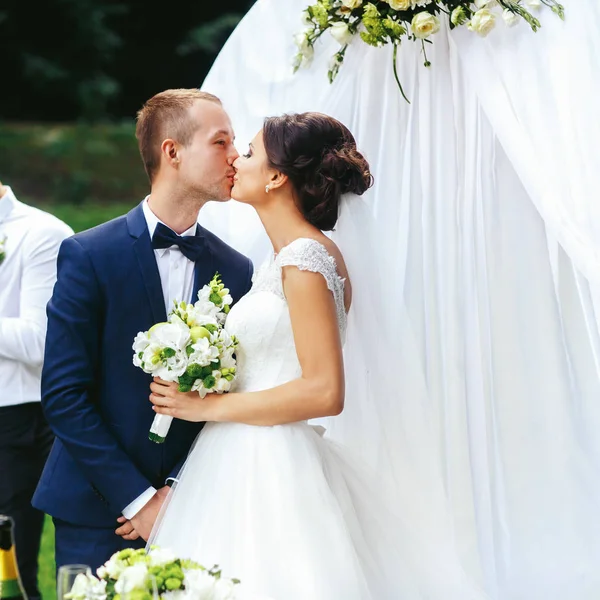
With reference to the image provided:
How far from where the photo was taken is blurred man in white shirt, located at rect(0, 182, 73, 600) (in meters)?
4.04

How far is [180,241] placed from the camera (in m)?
3.19

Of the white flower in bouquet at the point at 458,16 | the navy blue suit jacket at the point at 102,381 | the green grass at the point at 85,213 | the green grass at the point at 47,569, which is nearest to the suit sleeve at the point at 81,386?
the navy blue suit jacket at the point at 102,381

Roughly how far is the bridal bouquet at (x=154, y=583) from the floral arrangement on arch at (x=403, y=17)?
1996mm

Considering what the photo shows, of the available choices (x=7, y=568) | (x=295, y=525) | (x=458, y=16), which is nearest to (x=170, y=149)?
(x=458, y=16)

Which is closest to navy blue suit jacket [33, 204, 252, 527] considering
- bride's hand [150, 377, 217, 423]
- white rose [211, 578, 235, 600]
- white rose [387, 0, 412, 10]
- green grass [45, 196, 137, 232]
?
bride's hand [150, 377, 217, 423]

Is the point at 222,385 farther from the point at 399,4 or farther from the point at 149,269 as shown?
the point at 399,4

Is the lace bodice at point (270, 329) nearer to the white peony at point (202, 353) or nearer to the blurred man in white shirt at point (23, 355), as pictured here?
the white peony at point (202, 353)

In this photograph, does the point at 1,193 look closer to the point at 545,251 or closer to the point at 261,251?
the point at 261,251

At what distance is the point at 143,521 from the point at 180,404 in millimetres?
375

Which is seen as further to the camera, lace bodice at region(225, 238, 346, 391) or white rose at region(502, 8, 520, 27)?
white rose at region(502, 8, 520, 27)

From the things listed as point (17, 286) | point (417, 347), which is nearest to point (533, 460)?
point (417, 347)

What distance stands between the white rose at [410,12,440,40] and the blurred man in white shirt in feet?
5.71

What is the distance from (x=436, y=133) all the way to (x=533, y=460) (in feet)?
3.81

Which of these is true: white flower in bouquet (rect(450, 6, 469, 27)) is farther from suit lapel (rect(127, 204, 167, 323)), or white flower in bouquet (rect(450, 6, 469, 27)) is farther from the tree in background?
the tree in background
